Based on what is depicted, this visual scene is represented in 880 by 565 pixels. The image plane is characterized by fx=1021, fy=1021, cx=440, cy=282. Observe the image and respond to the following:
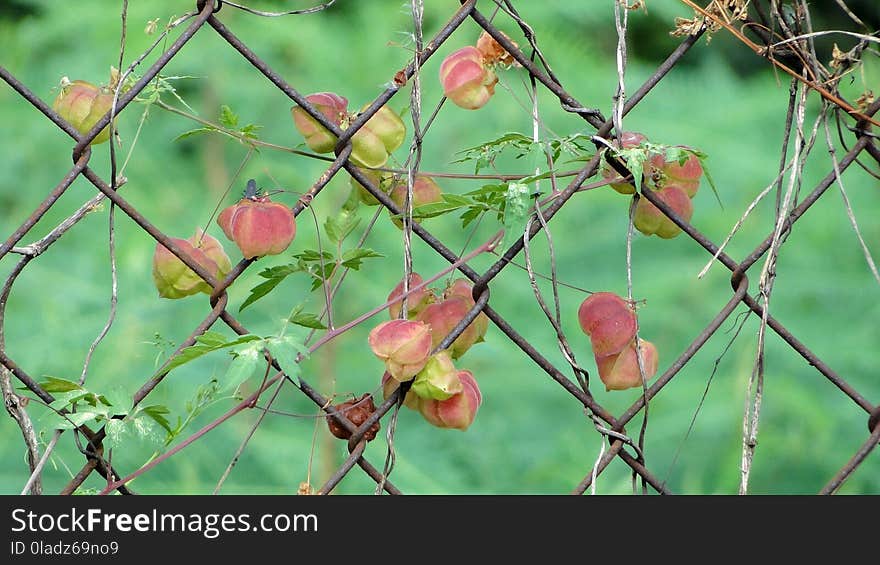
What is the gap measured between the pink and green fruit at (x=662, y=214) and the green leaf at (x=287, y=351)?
0.28 meters

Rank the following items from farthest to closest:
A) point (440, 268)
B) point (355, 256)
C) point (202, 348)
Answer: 1. point (440, 268)
2. point (355, 256)
3. point (202, 348)

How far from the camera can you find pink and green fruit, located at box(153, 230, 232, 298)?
2.41 feet

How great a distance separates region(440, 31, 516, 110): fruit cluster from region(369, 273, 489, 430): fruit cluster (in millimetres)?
142

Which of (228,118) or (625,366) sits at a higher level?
(228,118)

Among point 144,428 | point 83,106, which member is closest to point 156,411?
point 144,428

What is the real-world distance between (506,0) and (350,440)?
0.33 m

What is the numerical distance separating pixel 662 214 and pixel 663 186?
0.07 feet

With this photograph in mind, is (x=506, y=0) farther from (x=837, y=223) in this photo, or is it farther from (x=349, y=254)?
(x=837, y=223)

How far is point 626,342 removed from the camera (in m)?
0.79

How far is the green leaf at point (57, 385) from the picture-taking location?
2.27ft

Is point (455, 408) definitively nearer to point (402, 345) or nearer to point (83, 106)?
point (402, 345)

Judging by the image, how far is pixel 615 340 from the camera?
78cm

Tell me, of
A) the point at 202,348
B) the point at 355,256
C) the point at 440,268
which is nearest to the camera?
the point at 202,348
